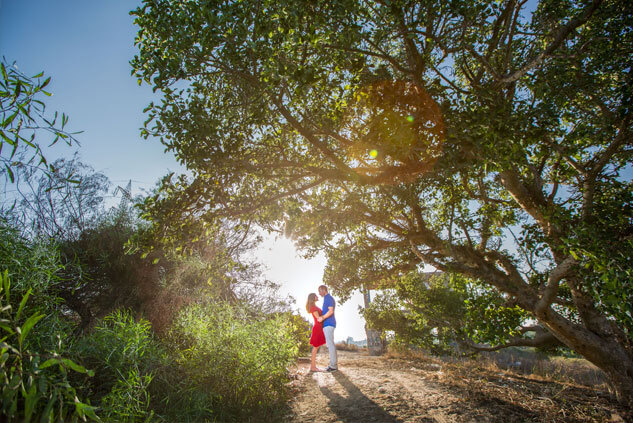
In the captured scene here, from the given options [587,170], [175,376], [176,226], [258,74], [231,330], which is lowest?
[175,376]

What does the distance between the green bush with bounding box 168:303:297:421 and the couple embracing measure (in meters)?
2.69

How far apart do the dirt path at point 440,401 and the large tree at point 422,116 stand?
4.21 feet

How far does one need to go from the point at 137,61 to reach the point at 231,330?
4666 mm

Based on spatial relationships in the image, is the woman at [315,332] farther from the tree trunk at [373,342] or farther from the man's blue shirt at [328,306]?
the tree trunk at [373,342]

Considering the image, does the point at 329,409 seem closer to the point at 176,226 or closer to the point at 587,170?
the point at 176,226

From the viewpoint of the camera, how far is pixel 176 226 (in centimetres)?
545

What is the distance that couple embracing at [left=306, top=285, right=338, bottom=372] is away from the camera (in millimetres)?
7970

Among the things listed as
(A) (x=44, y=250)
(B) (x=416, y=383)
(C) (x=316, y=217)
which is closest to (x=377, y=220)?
(C) (x=316, y=217)

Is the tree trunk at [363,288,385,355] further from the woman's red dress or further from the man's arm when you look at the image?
the man's arm

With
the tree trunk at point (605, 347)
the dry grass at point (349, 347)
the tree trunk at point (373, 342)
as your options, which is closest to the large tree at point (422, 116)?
the tree trunk at point (605, 347)

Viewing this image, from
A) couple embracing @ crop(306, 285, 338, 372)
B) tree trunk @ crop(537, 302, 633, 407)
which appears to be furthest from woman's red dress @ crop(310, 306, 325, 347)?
tree trunk @ crop(537, 302, 633, 407)

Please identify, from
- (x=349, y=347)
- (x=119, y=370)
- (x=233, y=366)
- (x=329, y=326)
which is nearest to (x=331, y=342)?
(x=329, y=326)

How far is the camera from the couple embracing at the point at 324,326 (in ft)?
26.1

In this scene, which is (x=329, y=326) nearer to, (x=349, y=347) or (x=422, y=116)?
(x=422, y=116)
